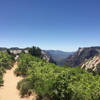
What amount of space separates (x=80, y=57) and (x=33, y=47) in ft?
356

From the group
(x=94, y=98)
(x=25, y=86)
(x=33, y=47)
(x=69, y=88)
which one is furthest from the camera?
(x=33, y=47)

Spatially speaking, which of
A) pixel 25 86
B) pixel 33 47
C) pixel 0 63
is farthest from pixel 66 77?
pixel 33 47

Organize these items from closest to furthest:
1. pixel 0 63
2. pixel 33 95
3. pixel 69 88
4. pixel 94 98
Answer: pixel 94 98
pixel 69 88
pixel 33 95
pixel 0 63

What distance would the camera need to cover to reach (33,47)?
59125 mm

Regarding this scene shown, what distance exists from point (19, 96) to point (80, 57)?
14951cm

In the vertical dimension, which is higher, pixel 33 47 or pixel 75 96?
pixel 33 47

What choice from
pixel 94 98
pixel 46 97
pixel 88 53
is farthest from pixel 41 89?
pixel 88 53

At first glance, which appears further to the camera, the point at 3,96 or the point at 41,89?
the point at 3,96

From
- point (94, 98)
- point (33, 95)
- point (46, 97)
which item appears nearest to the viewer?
point (94, 98)

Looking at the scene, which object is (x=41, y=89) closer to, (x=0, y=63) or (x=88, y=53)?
(x=0, y=63)

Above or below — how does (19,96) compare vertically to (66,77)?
below

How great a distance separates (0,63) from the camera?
80.5ft

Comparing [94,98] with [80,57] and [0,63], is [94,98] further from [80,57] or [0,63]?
[80,57]

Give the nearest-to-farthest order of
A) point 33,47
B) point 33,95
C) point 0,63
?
point 33,95, point 0,63, point 33,47
